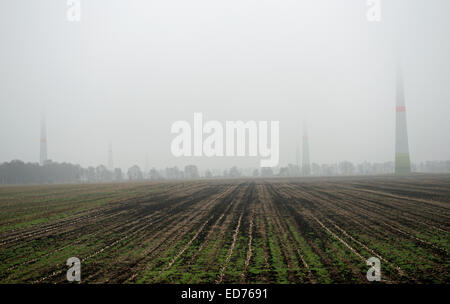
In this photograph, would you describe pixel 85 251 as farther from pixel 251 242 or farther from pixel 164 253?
pixel 251 242

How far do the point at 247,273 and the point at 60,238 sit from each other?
10093 millimetres

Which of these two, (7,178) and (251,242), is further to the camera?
(7,178)

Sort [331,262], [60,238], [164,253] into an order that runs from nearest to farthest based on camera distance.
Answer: [331,262] < [164,253] < [60,238]

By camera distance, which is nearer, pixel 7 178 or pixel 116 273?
pixel 116 273

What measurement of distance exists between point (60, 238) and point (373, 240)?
1464 cm

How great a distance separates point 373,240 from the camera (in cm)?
1110

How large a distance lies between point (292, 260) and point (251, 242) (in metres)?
2.54

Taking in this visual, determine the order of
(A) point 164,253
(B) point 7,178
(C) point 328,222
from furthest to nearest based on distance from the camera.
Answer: (B) point 7,178
(C) point 328,222
(A) point 164,253

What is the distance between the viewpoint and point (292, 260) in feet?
29.1
